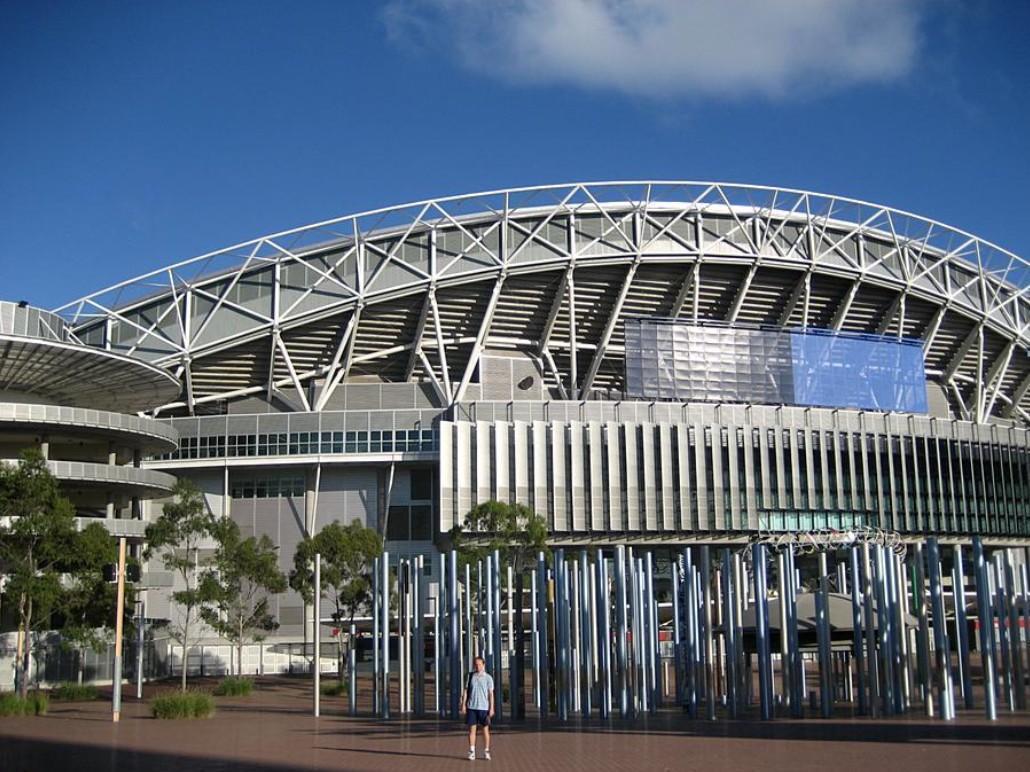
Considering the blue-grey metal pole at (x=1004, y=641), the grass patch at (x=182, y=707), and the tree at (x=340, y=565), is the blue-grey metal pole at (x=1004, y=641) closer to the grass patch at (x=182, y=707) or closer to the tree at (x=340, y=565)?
the grass patch at (x=182, y=707)

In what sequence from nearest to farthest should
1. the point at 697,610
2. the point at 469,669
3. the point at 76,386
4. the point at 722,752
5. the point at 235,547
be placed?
the point at 722,752, the point at 697,610, the point at 469,669, the point at 235,547, the point at 76,386

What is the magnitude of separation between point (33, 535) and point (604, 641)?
19565 mm

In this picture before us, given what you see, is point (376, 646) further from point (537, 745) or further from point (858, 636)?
point (858, 636)

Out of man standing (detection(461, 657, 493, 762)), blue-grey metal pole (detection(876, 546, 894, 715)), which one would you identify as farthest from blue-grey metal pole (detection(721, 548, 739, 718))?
man standing (detection(461, 657, 493, 762))

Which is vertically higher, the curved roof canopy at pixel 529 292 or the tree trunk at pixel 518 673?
the curved roof canopy at pixel 529 292

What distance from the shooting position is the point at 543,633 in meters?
30.6

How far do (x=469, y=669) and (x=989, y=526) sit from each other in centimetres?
6195

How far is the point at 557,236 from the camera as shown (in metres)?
79.8

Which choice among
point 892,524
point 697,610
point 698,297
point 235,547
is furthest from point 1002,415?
point 697,610

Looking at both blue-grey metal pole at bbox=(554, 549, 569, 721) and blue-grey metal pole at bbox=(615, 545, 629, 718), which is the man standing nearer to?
blue-grey metal pole at bbox=(615, 545, 629, 718)

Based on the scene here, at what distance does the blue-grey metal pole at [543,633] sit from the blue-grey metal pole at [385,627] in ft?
15.5

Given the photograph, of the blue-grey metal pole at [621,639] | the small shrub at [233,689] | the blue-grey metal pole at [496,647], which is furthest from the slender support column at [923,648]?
the small shrub at [233,689]

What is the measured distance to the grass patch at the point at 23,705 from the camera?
111ft

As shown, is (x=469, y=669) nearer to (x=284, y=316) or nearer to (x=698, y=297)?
(x=284, y=316)
